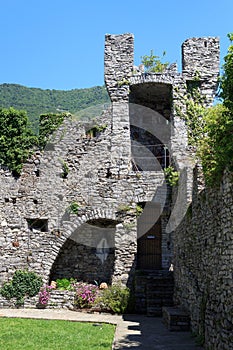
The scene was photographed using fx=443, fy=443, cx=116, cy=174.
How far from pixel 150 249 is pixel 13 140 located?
6.05 m

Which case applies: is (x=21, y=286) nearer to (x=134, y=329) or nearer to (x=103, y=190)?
(x=103, y=190)

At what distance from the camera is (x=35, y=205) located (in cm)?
1489

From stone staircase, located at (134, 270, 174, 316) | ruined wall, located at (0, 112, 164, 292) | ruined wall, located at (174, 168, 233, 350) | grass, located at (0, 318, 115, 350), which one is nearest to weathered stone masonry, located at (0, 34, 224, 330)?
ruined wall, located at (0, 112, 164, 292)

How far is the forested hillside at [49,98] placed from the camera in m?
30.1

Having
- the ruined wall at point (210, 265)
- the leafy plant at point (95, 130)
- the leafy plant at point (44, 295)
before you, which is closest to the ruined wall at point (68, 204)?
the leafy plant at point (95, 130)

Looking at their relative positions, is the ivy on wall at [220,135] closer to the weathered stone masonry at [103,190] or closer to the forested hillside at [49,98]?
the weathered stone masonry at [103,190]

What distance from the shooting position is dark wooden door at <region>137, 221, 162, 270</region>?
15360 millimetres

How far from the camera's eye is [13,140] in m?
15.1

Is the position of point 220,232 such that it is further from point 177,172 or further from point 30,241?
point 30,241

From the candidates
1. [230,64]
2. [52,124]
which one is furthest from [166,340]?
[52,124]

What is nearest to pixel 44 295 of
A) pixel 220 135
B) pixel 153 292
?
pixel 153 292

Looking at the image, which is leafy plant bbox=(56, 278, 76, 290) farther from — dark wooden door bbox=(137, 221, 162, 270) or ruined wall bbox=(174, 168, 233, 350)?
ruined wall bbox=(174, 168, 233, 350)

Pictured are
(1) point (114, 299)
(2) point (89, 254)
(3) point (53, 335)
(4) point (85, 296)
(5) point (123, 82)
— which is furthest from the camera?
(2) point (89, 254)

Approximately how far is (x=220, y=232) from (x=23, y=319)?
609 centimetres
